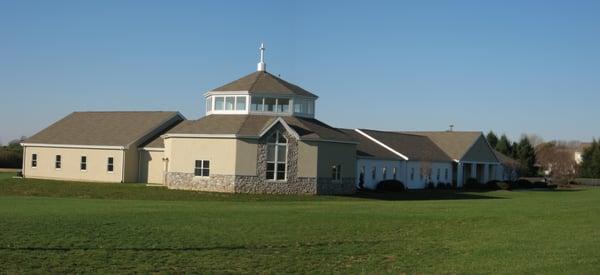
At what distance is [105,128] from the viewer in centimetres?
6034

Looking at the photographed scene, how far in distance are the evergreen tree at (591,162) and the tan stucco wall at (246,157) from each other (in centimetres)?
7330

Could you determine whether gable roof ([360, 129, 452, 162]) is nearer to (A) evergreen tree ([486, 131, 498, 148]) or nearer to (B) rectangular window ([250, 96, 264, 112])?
(B) rectangular window ([250, 96, 264, 112])

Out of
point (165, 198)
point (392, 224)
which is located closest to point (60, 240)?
point (392, 224)

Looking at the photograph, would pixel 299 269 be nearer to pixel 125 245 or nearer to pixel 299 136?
pixel 125 245

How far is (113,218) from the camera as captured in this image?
2288 centimetres

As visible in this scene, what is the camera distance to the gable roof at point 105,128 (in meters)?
57.3

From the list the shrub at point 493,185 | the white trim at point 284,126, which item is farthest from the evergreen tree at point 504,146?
the white trim at point 284,126

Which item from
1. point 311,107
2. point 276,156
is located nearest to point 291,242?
point 276,156

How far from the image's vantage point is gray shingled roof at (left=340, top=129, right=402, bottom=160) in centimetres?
5791

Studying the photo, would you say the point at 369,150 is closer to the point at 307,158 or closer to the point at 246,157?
the point at 307,158

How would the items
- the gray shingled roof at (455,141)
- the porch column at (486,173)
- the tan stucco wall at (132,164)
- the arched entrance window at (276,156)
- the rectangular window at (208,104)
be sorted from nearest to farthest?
the arched entrance window at (276,156), the rectangular window at (208,104), the tan stucco wall at (132,164), the gray shingled roof at (455,141), the porch column at (486,173)

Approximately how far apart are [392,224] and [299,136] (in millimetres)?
22161

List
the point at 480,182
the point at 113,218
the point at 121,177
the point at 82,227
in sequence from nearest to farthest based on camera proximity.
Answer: the point at 82,227
the point at 113,218
the point at 121,177
the point at 480,182

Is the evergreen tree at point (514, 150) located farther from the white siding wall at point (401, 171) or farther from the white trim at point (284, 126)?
the white trim at point (284, 126)
